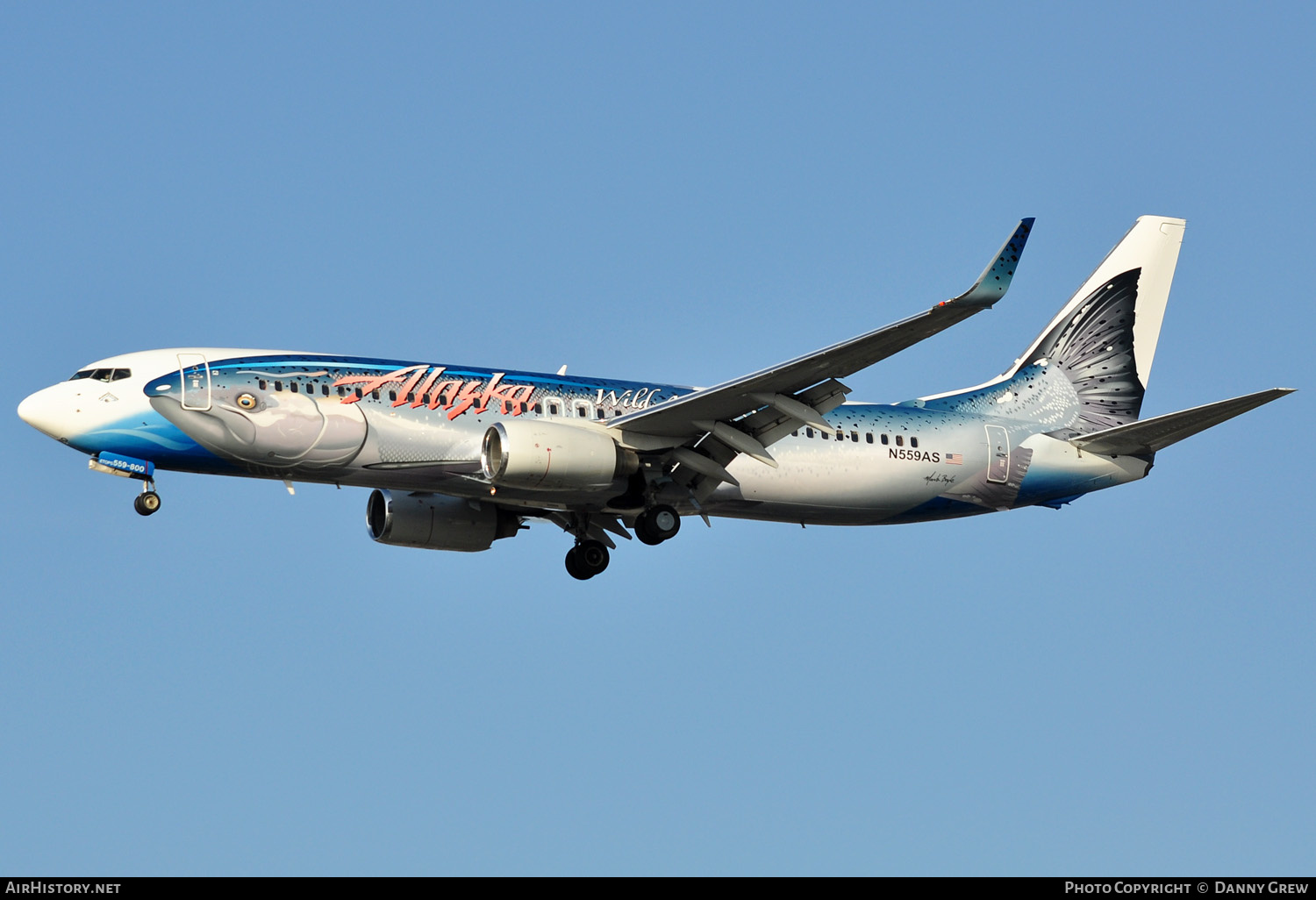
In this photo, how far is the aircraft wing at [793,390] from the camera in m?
26.9

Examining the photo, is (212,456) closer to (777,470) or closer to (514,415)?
(514,415)

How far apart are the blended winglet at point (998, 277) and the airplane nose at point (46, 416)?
55.8ft

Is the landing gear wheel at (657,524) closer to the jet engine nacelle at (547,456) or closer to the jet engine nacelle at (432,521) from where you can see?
the jet engine nacelle at (547,456)

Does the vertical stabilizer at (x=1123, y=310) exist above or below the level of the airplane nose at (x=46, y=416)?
above

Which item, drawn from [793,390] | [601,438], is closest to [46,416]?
[601,438]

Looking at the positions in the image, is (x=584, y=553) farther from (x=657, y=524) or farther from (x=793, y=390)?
(x=793, y=390)

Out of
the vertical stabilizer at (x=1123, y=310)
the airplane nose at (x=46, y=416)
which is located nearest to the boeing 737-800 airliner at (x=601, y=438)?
the airplane nose at (x=46, y=416)

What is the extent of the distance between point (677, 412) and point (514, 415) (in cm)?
342

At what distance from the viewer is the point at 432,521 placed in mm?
36219

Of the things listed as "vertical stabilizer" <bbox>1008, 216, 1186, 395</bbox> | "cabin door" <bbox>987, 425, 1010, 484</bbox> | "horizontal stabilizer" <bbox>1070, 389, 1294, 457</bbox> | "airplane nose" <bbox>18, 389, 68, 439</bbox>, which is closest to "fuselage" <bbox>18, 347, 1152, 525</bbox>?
"airplane nose" <bbox>18, 389, 68, 439</bbox>

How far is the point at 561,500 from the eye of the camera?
33.3 meters
